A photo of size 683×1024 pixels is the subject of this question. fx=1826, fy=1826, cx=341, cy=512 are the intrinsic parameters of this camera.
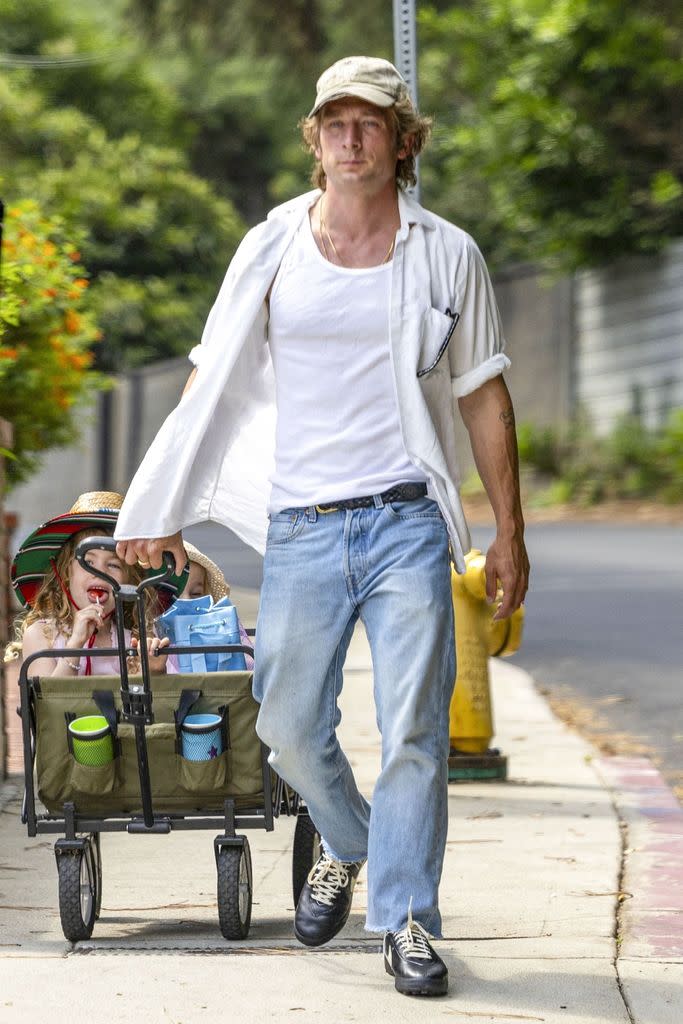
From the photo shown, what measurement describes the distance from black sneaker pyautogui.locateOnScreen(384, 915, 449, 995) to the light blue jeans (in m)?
0.03

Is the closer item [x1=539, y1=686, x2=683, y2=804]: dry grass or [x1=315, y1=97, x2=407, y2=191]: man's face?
[x1=315, y1=97, x2=407, y2=191]: man's face

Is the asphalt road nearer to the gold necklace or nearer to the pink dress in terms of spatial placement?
the pink dress

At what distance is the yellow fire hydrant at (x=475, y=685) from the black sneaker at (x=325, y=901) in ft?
8.23

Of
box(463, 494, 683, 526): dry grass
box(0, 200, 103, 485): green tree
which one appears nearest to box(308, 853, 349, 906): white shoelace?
box(0, 200, 103, 485): green tree

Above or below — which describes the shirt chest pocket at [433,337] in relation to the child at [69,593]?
above

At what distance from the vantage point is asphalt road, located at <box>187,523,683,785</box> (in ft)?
29.1

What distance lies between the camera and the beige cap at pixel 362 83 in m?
4.16

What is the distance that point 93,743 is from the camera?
441cm

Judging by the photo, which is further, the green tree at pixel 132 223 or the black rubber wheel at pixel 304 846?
the green tree at pixel 132 223

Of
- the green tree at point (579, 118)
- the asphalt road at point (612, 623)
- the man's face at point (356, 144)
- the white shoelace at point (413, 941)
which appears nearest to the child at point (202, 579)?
the white shoelace at point (413, 941)

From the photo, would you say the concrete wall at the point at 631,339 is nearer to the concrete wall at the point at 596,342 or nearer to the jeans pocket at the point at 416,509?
the concrete wall at the point at 596,342

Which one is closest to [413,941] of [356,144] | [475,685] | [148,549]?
[148,549]

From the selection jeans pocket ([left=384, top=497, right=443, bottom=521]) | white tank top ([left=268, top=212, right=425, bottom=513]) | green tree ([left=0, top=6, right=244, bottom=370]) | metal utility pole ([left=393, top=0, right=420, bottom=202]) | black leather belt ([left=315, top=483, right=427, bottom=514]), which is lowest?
jeans pocket ([left=384, top=497, right=443, bottom=521])

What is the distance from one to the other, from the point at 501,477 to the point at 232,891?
1214 millimetres
